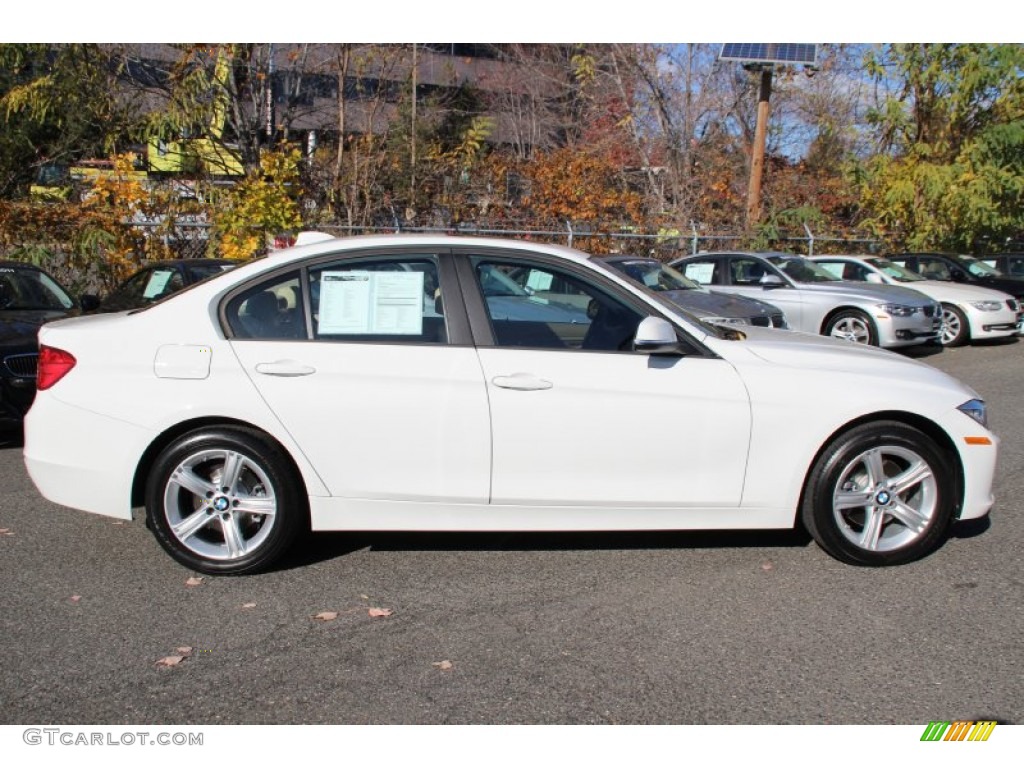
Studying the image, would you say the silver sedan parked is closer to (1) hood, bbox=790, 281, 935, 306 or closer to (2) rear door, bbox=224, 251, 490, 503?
(1) hood, bbox=790, 281, 935, 306

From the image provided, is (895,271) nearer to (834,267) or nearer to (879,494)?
(834,267)

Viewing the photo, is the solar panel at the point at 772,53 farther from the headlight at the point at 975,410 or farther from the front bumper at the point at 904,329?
the headlight at the point at 975,410

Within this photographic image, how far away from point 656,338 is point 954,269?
14548 millimetres

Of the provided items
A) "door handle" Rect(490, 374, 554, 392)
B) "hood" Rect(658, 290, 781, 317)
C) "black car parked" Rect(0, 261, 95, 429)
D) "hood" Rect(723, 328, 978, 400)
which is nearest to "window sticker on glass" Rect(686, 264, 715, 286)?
"hood" Rect(658, 290, 781, 317)

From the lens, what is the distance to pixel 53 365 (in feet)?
15.3

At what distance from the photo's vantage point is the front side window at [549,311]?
15.3 feet

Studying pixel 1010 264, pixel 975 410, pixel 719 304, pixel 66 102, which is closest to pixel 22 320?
pixel 975 410

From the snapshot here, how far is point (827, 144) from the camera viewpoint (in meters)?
30.6

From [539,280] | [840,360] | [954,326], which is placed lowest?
[954,326]

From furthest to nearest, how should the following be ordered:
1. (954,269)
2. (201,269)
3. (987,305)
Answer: (954,269)
(987,305)
(201,269)

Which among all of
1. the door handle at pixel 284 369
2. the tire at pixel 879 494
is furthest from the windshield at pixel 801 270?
the door handle at pixel 284 369

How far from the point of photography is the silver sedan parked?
41.8 feet

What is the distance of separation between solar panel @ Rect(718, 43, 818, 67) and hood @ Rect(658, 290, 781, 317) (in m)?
10.5

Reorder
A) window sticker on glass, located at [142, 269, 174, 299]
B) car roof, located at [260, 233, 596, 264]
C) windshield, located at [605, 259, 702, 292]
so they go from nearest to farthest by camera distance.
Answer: car roof, located at [260, 233, 596, 264]
window sticker on glass, located at [142, 269, 174, 299]
windshield, located at [605, 259, 702, 292]
